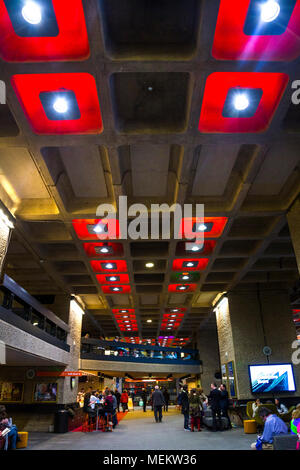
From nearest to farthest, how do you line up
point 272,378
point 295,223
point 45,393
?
point 295,223, point 272,378, point 45,393

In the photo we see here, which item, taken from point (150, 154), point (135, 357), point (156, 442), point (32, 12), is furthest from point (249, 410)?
Result: point (135, 357)

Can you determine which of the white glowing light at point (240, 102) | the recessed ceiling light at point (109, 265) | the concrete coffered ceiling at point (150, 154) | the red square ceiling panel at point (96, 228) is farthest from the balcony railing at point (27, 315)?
the white glowing light at point (240, 102)

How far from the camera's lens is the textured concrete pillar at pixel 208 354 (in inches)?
942

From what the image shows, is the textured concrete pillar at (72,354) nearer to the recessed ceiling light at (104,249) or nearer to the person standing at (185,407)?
the person standing at (185,407)

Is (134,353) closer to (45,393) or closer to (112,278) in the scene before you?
(45,393)

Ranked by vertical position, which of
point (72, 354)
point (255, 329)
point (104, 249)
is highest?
point (104, 249)

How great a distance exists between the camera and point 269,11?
3984 millimetres

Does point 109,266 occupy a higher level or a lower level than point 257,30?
lower

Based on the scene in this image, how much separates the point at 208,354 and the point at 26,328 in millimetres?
18404

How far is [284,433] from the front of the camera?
498 cm

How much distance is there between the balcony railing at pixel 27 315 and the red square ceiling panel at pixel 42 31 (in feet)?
16.1

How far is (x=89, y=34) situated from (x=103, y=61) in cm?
41

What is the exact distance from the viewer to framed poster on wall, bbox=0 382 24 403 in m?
12.8

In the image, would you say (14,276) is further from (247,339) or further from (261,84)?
(261,84)
